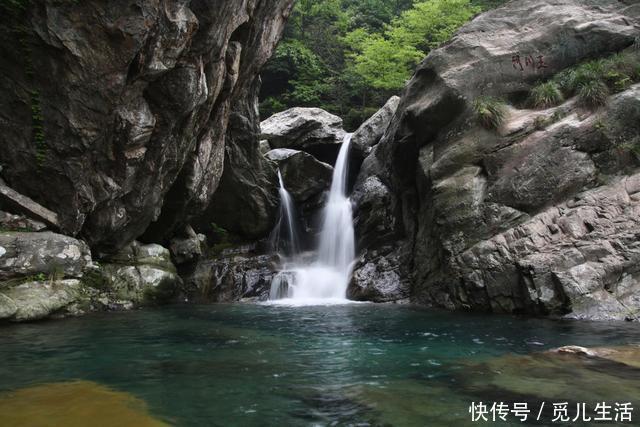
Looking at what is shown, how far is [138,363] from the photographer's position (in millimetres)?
6914

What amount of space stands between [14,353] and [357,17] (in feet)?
112

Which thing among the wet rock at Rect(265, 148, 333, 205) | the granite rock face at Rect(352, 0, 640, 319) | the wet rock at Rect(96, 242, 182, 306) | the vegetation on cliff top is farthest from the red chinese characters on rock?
the wet rock at Rect(96, 242, 182, 306)

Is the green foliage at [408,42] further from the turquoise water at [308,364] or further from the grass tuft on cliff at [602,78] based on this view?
the turquoise water at [308,364]

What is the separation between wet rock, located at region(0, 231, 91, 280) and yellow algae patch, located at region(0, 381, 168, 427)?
6.07 m

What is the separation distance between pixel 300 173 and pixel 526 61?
1073 centimetres

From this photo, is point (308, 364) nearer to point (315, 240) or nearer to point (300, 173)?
point (315, 240)

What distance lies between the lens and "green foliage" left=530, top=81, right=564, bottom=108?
Result: 48.0ft

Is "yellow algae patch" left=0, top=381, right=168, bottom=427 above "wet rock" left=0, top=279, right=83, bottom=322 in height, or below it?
below

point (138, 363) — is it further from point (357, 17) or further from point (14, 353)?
point (357, 17)

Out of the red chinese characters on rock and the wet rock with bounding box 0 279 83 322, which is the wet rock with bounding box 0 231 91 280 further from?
the red chinese characters on rock

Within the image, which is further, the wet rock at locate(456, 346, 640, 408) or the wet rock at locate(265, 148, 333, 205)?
the wet rock at locate(265, 148, 333, 205)

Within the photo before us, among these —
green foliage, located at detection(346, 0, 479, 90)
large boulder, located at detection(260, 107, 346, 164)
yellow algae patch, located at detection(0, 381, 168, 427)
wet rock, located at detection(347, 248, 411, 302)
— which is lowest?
yellow algae patch, located at detection(0, 381, 168, 427)

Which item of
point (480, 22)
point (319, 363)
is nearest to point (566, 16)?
point (480, 22)

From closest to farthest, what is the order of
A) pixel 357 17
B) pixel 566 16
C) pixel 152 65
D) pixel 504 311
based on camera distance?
1. pixel 152 65
2. pixel 504 311
3. pixel 566 16
4. pixel 357 17
